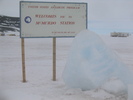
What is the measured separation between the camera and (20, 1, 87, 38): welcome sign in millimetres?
5609

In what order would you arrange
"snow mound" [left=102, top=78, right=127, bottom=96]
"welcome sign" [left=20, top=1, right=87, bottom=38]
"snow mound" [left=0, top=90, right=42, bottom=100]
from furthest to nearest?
"welcome sign" [left=20, top=1, right=87, bottom=38] < "snow mound" [left=102, top=78, right=127, bottom=96] < "snow mound" [left=0, top=90, right=42, bottom=100]

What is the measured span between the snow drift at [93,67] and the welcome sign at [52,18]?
1072 millimetres

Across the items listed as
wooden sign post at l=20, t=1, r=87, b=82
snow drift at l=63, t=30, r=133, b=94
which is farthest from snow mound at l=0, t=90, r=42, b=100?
wooden sign post at l=20, t=1, r=87, b=82

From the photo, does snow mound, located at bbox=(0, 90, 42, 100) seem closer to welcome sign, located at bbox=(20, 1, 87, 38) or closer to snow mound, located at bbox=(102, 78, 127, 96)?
snow mound, located at bbox=(102, 78, 127, 96)

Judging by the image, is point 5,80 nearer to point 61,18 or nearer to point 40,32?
point 40,32

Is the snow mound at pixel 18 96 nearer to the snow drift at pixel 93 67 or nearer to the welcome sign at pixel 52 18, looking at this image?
the snow drift at pixel 93 67

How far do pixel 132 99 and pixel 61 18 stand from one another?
2937 mm

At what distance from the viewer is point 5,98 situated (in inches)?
154

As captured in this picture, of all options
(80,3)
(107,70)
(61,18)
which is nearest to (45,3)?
(61,18)

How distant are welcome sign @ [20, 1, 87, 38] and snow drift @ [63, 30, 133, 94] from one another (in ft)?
3.52

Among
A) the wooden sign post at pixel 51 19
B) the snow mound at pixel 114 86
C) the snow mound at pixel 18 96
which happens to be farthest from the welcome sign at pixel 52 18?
the snow mound at pixel 114 86

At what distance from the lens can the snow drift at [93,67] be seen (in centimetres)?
429

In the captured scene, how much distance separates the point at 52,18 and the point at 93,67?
2.04 meters

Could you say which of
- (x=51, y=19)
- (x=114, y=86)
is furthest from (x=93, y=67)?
(x=51, y=19)
